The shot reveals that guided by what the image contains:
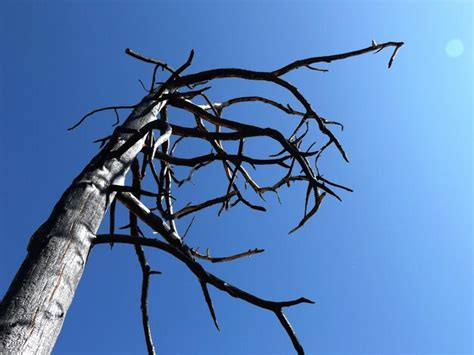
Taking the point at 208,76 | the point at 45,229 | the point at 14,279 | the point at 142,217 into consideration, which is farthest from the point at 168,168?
the point at 14,279

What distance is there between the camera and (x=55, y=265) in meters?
1.65

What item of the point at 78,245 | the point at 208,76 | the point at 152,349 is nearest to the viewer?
the point at 78,245

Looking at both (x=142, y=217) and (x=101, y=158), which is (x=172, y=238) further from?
(x=101, y=158)

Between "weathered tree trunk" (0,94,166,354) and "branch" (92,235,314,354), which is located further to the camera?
"branch" (92,235,314,354)

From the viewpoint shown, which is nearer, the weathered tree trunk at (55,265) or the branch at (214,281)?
the weathered tree trunk at (55,265)

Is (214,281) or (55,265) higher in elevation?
(214,281)

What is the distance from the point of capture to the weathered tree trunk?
1.44m

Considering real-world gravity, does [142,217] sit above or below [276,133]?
below

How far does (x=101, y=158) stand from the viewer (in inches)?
80.7

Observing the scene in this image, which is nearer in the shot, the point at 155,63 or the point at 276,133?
the point at 276,133

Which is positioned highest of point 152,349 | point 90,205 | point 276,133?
point 276,133

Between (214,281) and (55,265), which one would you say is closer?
(55,265)

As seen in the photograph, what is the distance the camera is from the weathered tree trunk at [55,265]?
1.44 metres

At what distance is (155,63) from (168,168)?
2.43 ft
